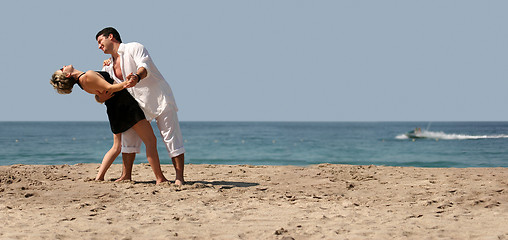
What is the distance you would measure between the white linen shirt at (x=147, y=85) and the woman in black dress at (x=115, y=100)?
103 millimetres

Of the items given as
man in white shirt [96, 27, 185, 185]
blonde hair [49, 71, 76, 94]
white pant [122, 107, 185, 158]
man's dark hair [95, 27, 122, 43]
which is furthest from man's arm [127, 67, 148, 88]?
blonde hair [49, 71, 76, 94]

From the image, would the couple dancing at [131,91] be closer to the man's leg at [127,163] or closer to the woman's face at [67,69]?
the woman's face at [67,69]

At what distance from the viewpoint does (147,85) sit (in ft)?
17.2

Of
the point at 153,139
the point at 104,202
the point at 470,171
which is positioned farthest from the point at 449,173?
the point at 104,202

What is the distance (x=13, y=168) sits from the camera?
731 centimetres

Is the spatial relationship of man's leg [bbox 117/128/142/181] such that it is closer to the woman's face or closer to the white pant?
the white pant

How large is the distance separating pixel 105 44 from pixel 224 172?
2704mm

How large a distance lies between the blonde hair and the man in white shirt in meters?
0.35

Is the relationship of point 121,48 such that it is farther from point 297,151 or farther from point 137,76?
point 297,151

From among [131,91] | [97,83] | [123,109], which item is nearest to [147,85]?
[131,91]

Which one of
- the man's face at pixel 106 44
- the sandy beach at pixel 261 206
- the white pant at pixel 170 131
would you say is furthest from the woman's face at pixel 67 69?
the sandy beach at pixel 261 206

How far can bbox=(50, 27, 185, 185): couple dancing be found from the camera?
17.0 feet

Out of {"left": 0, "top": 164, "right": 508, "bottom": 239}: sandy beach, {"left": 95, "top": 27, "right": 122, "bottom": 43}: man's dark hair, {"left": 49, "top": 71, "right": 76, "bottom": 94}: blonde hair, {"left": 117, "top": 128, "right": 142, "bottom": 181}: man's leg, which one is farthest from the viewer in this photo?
{"left": 117, "top": 128, "right": 142, "bottom": 181}: man's leg

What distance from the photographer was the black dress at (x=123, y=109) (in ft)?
17.6
